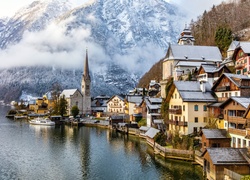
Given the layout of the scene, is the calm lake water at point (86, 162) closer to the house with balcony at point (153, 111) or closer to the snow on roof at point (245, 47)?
the house with balcony at point (153, 111)

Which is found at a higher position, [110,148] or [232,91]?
[232,91]

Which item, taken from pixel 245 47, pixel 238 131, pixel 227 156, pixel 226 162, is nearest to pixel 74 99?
pixel 245 47

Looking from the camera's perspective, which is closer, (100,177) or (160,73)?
Result: (100,177)

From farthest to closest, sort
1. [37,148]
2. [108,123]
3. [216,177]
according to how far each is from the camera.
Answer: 1. [108,123]
2. [37,148]
3. [216,177]

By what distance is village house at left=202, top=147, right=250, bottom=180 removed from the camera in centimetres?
3030

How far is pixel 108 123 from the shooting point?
91.2 meters

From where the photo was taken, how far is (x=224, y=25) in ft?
361

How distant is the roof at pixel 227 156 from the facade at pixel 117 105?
77371 millimetres

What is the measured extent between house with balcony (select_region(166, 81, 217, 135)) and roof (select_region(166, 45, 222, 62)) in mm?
34401

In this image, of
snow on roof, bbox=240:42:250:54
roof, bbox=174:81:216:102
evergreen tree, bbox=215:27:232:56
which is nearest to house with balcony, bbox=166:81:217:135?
roof, bbox=174:81:216:102

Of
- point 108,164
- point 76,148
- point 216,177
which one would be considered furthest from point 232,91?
point 76,148

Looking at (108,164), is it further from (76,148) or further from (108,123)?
(108,123)

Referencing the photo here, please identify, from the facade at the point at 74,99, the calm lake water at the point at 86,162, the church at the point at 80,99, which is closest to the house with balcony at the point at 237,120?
the calm lake water at the point at 86,162

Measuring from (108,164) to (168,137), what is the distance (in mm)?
14021
